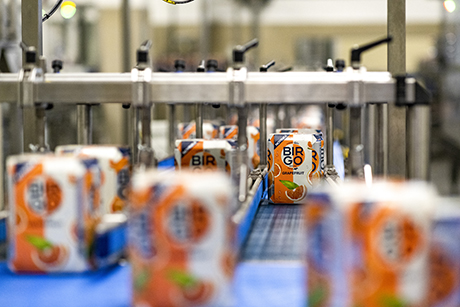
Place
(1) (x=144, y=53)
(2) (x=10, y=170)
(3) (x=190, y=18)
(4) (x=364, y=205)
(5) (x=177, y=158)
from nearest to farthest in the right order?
(4) (x=364, y=205)
(2) (x=10, y=170)
(1) (x=144, y=53)
(5) (x=177, y=158)
(3) (x=190, y=18)

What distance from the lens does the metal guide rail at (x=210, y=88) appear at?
51.5 inches

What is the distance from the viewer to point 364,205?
857mm

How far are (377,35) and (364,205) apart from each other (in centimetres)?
1208

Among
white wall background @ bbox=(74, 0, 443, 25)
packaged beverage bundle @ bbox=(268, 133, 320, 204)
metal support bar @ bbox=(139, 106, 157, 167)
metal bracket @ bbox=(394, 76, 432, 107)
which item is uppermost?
white wall background @ bbox=(74, 0, 443, 25)

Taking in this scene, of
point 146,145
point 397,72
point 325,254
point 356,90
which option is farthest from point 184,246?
point 397,72

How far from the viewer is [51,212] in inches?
43.7

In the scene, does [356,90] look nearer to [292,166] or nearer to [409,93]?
[409,93]

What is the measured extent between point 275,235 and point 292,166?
0.53 meters

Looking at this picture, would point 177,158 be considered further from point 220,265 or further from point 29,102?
point 220,265

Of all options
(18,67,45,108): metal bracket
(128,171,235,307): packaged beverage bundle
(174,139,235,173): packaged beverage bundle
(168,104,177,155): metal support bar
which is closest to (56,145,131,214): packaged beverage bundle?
(18,67,45,108): metal bracket

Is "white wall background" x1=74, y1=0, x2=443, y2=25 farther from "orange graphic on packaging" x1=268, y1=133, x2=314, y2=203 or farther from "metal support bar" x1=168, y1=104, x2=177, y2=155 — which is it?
"orange graphic on packaging" x1=268, y1=133, x2=314, y2=203

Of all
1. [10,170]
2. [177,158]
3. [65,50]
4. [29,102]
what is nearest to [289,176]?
[177,158]

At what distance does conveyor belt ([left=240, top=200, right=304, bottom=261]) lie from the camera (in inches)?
53.4

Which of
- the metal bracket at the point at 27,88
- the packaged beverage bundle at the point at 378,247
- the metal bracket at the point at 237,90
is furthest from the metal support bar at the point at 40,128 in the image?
the packaged beverage bundle at the point at 378,247
